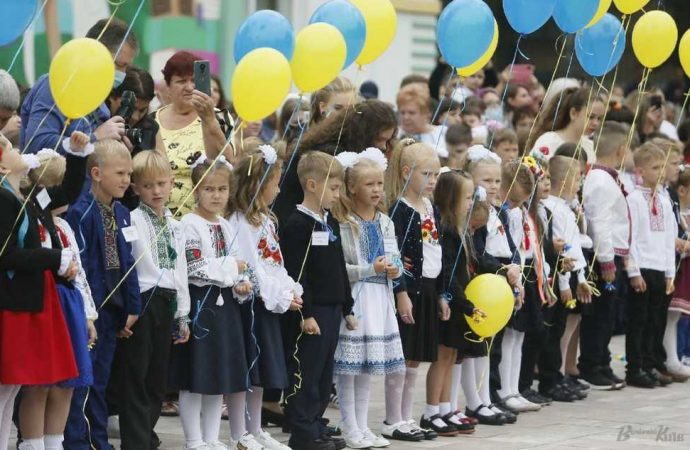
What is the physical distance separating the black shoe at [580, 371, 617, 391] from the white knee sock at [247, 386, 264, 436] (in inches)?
141

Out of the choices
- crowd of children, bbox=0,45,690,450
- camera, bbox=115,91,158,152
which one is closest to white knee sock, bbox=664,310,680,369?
crowd of children, bbox=0,45,690,450

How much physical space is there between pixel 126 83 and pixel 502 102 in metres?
5.74

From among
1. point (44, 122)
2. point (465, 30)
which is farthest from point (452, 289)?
point (44, 122)

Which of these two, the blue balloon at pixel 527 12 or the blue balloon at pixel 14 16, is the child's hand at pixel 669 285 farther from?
the blue balloon at pixel 14 16

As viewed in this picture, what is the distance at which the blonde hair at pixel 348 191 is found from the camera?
26.1ft

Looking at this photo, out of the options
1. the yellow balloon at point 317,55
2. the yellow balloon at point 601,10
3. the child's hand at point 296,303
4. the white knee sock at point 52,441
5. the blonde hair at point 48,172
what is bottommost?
the white knee sock at point 52,441

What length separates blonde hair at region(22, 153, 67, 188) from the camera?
265 inches

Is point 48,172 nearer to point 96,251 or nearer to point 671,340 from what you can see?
point 96,251

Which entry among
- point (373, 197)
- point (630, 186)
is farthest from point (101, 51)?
point (630, 186)

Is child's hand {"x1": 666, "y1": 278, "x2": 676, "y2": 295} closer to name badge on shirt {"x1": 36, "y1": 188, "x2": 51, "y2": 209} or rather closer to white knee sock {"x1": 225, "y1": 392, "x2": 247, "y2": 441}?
white knee sock {"x1": 225, "y1": 392, "x2": 247, "y2": 441}

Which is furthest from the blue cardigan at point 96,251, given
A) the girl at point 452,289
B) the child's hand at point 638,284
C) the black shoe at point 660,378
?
the black shoe at point 660,378

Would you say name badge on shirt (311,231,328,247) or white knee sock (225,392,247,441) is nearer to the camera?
white knee sock (225,392,247,441)

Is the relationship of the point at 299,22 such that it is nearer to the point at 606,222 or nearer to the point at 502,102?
the point at 502,102

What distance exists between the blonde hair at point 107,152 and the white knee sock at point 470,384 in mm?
2961
